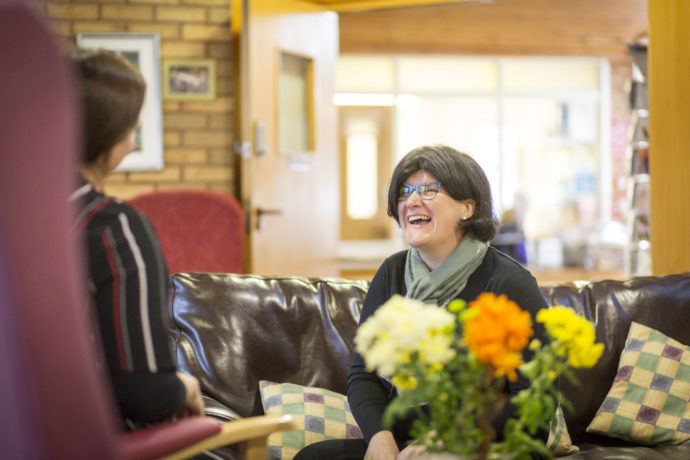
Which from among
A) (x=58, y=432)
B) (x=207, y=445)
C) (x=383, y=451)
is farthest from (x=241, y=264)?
(x=58, y=432)

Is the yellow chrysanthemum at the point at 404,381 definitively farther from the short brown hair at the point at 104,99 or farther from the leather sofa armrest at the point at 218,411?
the leather sofa armrest at the point at 218,411

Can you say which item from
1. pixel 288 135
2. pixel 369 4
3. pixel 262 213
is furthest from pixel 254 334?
pixel 369 4

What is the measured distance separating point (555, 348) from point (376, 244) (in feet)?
29.7

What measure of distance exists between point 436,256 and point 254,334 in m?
0.64

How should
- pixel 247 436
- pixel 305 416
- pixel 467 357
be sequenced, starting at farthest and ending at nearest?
pixel 305 416, pixel 247 436, pixel 467 357

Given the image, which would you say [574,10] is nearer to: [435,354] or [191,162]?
[191,162]

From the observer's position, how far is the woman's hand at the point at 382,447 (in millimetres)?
1712

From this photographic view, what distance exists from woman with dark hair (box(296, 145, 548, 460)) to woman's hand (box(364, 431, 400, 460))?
0.08 metres

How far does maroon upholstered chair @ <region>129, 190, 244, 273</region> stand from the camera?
372cm

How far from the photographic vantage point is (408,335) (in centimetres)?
103

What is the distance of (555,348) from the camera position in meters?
1.10

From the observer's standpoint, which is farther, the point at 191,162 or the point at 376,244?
the point at 376,244

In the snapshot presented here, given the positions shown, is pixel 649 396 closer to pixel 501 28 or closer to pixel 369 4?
pixel 369 4

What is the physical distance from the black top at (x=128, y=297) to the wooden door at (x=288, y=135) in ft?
8.23
